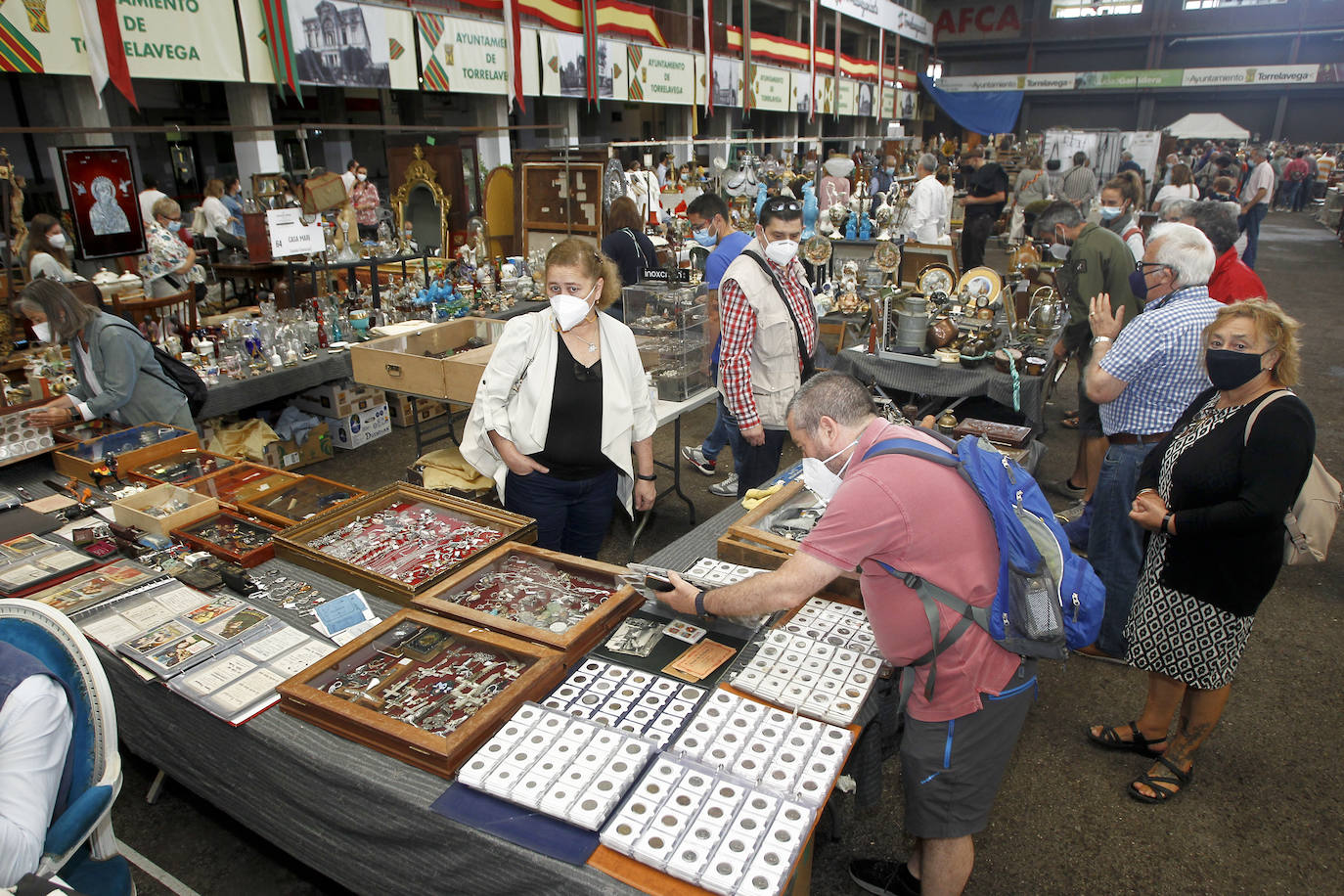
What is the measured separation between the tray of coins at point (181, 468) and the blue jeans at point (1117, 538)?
13.1ft

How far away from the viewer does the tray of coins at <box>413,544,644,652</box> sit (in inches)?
87.8

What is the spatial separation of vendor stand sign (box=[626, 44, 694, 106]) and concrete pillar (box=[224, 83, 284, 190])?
26.5 ft

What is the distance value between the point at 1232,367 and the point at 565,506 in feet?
7.58

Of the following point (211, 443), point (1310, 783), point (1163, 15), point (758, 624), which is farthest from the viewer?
point (1163, 15)

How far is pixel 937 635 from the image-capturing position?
183 cm

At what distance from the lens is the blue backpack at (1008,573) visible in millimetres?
1795

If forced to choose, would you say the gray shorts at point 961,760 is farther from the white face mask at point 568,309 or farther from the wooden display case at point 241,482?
the wooden display case at point 241,482

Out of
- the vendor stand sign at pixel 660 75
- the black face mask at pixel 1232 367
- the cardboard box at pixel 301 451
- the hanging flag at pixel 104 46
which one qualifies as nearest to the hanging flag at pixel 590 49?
the vendor stand sign at pixel 660 75

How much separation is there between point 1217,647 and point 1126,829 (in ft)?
2.36

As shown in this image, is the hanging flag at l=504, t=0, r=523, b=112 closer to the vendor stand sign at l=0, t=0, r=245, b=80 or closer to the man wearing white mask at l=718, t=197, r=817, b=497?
the vendor stand sign at l=0, t=0, r=245, b=80

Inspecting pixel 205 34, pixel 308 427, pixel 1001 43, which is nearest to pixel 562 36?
pixel 205 34

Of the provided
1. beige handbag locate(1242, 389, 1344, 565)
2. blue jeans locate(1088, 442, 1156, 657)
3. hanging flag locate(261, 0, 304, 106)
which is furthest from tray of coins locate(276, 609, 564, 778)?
hanging flag locate(261, 0, 304, 106)

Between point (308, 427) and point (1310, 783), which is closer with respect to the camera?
point (1310, 783)

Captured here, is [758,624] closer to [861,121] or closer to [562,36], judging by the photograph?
[562,36]
